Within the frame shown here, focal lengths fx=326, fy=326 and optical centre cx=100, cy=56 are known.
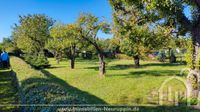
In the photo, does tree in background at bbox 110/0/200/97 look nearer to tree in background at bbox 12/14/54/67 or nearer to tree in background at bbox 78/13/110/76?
tree in background at bbox 78/13/110/76

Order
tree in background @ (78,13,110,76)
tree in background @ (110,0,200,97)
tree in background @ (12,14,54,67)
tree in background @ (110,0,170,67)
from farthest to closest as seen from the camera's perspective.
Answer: tree in background @ (12,14,54,67)
tree in background @ (78,13,110,76)
tree in background @ (110,0,170,67)
tree in background @ (110,0,200,97)

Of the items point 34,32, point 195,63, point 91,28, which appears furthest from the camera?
point 34,32

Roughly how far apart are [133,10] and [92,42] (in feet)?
34.0

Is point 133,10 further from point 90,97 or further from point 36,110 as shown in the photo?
point 36,110

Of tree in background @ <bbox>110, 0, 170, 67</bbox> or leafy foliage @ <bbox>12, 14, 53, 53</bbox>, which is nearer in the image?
tree in background @ <bbox>110, 0, 170, 67</bbox>

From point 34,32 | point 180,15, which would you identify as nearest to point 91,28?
point 180,15

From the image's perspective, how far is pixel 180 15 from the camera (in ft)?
53.9

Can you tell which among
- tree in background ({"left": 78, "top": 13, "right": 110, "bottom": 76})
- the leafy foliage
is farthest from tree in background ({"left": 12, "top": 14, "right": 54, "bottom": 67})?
tree in background ({"left": 78, "top": 13, "right": 110, "bottom": 76})

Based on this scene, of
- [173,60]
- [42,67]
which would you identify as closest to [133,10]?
[42,67]

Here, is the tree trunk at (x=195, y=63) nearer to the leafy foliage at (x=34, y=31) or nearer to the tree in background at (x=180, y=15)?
the tree in background at (x=180, y=15)

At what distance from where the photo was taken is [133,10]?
19078mm

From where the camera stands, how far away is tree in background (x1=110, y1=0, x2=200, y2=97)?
50.1ft

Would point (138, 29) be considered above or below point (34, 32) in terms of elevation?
below

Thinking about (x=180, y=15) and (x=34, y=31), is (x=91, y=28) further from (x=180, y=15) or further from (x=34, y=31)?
(x=34, y=31)
